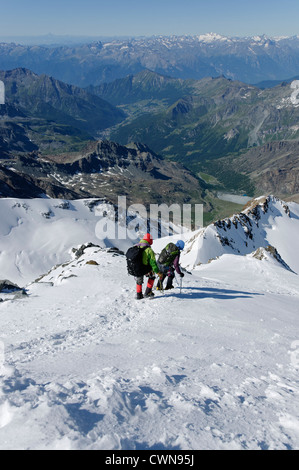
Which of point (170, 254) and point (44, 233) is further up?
point (170, 254)

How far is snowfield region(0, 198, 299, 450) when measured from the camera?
5367 millimetres

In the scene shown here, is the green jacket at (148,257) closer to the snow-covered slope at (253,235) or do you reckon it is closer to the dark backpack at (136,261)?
Answer: the dark backpack at (136,261)

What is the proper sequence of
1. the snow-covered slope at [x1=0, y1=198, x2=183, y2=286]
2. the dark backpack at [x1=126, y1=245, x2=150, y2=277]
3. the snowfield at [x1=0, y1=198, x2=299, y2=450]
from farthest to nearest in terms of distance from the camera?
1. the snow-covered slope at [x1=0, y1=198, x2=183, y2=286]
2. the dark backpack at [x1=126, y1=245, x2=150, y2=277]
3. the snowfield at [x1=0, y1=198, x2=299, y2=450]

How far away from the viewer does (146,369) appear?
8.21 metres

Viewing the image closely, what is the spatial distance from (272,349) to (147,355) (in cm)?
454

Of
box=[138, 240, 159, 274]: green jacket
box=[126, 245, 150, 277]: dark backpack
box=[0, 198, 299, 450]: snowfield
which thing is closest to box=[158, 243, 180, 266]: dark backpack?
box=[0, 198, 299, 450]: snowfield

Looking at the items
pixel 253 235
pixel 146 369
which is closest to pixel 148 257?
pixel 146 369

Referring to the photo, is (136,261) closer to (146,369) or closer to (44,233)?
(146,369)

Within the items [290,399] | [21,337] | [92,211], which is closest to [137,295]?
[21,337]

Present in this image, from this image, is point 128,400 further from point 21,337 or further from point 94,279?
point 94,279

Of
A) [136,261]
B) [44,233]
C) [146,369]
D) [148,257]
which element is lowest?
[44,233]

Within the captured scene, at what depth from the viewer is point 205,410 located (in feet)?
21.0

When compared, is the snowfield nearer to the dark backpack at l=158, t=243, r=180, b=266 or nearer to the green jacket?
the dark backpack at l=158, t=243, r=180, b=266

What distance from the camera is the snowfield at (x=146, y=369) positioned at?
537cm
